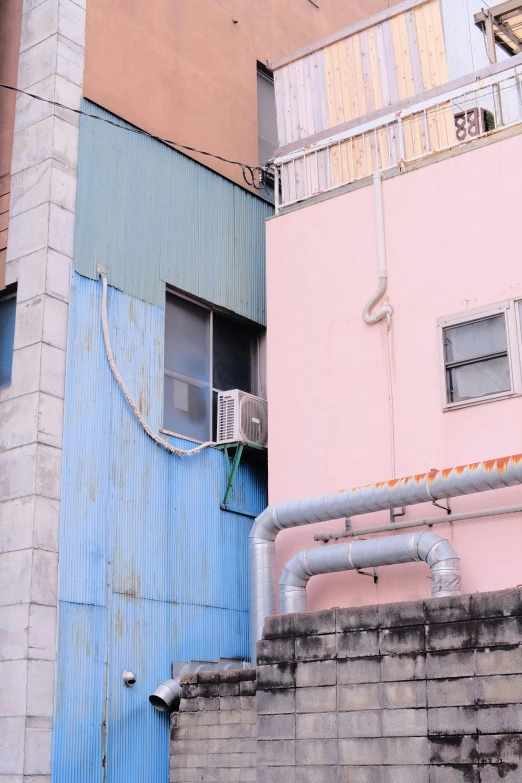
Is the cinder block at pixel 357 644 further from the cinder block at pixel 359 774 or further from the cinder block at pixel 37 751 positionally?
the cinder block at pixel 37 751

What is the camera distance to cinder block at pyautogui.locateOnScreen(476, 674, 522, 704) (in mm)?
8797

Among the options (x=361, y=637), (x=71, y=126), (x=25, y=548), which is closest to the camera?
(x=361, y=637)

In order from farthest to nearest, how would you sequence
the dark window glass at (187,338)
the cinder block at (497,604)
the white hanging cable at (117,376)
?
the dark window glass at (187,338) < the white hanging cable at (117,376) < the cinder block at (497,604)

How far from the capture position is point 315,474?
13.5 m

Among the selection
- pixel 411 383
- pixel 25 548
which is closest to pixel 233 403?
pixel 411 383

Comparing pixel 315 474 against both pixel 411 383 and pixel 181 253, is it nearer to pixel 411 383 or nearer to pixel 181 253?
pixel 411 383

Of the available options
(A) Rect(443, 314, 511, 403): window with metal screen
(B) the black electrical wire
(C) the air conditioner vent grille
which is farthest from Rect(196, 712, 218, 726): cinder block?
(B) the black electrical wire

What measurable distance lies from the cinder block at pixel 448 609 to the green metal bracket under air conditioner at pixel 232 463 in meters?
5.51

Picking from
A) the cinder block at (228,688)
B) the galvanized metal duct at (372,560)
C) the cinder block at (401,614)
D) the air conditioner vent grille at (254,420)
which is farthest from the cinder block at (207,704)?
the air conditioner vent grille at (254,420)

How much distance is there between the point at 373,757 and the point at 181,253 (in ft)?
25.7

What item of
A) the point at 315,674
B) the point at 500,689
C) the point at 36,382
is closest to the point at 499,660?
the point at 500,689

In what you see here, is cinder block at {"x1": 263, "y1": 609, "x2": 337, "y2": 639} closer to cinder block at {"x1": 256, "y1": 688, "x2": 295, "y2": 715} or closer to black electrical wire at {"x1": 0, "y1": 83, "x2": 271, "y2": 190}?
cinder block at {"x1": 256, "y1": 688, "x2": 295, "y2": 715}

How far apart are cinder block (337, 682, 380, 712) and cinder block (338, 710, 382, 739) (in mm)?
44

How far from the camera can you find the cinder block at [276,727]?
33.3 ft
